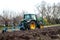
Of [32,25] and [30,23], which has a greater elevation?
[30,23]

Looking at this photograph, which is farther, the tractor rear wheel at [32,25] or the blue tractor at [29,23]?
the tractor rear wheel at [32,25]

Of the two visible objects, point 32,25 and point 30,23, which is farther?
point 32,25

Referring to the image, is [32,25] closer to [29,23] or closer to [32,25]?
[32,25]

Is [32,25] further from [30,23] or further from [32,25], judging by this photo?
[30,23]

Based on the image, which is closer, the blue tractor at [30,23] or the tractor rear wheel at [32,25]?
the blue tractor at [30,23]

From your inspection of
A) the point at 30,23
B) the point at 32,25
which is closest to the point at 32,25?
the point at 32,25

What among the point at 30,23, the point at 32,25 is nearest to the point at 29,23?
the point at 30,23

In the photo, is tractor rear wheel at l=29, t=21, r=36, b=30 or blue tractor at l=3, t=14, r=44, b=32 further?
tractor rear wheel at l=29, t=21, r=36, b=30

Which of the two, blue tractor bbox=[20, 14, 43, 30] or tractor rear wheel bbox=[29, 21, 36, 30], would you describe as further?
tractor rear wheel bbox=[29, 21, 36, 30]

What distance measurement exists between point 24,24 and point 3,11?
137ft

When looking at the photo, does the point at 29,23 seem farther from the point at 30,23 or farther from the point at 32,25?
the point at 32,25

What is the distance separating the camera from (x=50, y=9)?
65500mm

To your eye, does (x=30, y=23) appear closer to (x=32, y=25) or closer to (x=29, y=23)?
(x=29, y=23)

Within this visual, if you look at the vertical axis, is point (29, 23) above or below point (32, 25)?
above
